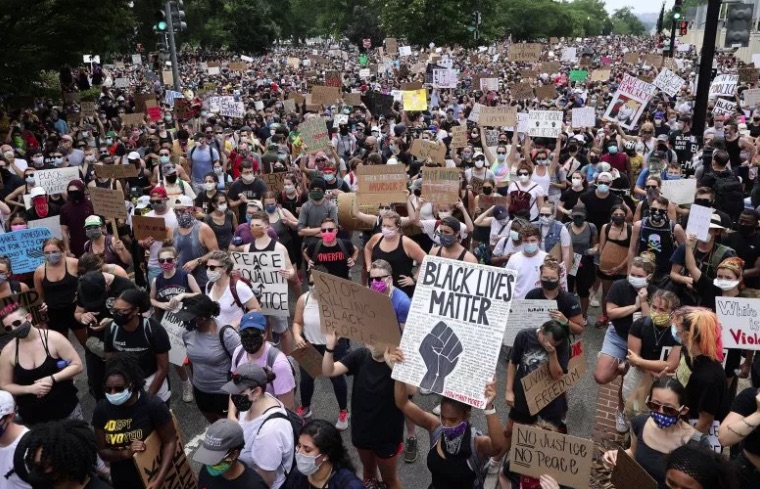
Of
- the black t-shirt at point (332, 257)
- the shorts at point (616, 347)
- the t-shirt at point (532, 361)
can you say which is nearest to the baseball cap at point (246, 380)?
the t-shirt at point (532, 361)

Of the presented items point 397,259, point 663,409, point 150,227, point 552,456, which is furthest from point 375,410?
point 150,227

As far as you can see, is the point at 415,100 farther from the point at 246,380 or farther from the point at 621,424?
the point at 246,380

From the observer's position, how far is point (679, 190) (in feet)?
27.6

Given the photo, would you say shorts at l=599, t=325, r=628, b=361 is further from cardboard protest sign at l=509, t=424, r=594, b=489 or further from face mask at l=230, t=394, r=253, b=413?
face mask at l=230, t=394, r=253, b=413

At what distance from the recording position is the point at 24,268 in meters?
7.49

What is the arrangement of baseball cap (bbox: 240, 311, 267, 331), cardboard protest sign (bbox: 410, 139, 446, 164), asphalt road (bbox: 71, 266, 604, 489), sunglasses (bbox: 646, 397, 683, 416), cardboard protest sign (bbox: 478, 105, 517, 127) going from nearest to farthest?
sunglasses (bbox: 646, 397, 683, 416) < baseball cap (bbox: 240, 311, 267, 331) < asphalt road (bbox: 71, 266, 604, 489) < cardboard protest sign (bbox: 410, 139, 446, 164) < cardboard protest sign (bbox: 478, 105, 517, 127)

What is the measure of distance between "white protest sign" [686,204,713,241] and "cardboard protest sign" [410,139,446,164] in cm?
526

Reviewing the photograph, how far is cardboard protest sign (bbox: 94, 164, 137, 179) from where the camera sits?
33.6ft

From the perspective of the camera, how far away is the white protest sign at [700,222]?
21.0 ft

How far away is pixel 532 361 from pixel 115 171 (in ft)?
26.2

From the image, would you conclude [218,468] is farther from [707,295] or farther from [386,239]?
[707,295]

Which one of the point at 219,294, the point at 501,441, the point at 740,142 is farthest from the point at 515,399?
the point at 740,142


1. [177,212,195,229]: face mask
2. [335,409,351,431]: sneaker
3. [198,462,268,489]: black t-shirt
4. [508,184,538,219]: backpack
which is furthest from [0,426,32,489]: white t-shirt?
[508,184,538,219]: backpack

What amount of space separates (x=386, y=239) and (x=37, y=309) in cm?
344
